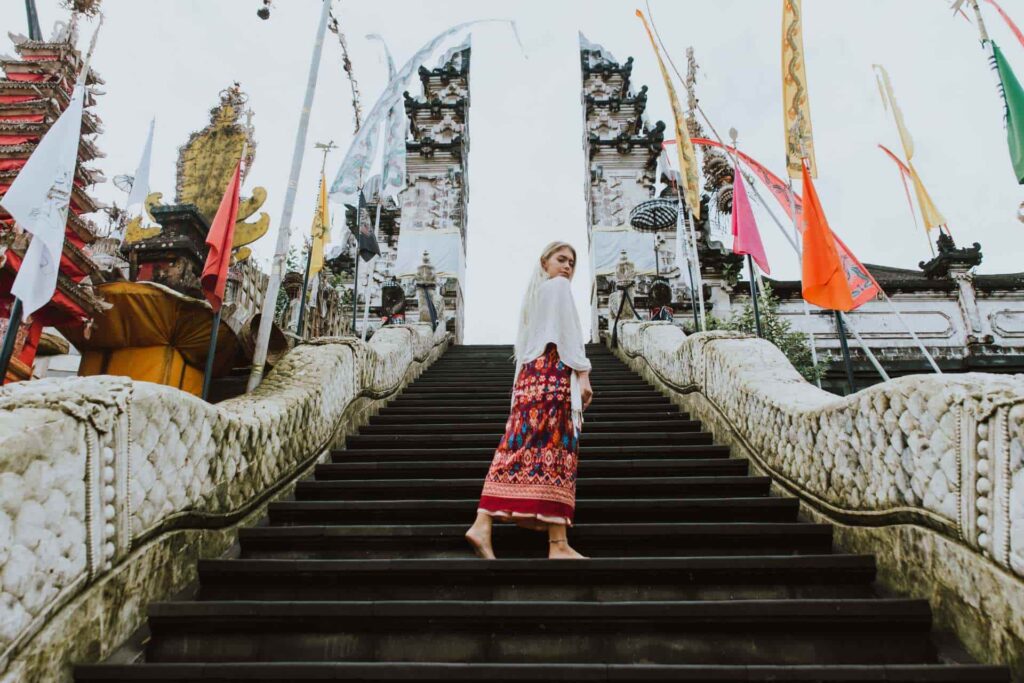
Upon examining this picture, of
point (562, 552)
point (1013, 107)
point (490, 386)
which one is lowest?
point (562, 552)

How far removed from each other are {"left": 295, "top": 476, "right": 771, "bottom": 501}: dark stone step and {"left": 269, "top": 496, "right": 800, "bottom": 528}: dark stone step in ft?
0.86

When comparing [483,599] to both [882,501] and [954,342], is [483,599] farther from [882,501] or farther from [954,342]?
[954,342]

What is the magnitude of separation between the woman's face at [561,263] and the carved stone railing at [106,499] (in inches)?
78.4

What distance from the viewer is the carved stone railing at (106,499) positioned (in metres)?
1.94

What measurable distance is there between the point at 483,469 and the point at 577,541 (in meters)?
1.25

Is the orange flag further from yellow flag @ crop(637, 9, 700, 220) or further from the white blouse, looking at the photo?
yellow flag @ crop(637, 9, 700, 220)

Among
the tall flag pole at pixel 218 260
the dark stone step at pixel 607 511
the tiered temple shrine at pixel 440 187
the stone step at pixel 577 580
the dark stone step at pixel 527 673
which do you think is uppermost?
the tiered temple shrine at pixel 440 187

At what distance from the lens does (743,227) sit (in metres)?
6.89

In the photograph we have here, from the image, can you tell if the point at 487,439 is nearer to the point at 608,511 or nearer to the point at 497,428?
the point at 497,428

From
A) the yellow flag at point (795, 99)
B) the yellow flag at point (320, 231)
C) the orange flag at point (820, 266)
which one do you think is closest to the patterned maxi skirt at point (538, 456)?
the orange flag at point (820, 266)

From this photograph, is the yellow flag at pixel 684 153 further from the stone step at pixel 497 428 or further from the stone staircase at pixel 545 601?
the stone staircase at pixel 545 601

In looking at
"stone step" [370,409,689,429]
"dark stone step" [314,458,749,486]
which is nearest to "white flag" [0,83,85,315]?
"dark stone step" [314,458,749,486]

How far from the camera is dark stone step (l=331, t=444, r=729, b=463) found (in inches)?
175

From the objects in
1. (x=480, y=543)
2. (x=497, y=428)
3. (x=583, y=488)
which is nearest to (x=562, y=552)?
(x=480, y=543)
